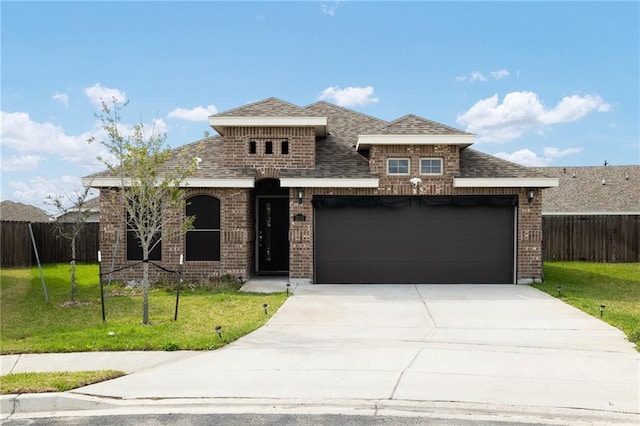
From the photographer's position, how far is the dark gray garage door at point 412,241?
615 inches

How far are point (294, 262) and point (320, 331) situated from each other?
242 inches

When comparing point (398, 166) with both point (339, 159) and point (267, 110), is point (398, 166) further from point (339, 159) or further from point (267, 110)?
point (267, 110)

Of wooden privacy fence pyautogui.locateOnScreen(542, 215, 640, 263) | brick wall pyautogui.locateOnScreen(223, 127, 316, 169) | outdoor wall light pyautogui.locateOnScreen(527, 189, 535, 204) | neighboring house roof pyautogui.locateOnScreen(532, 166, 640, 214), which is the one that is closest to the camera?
Answer: outdoor wall light pyautogui.locateOnScreen(527, 189, 535, 204)

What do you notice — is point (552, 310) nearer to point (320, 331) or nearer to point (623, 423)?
point (320, 331)

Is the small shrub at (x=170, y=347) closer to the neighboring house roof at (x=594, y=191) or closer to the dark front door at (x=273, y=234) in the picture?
the dark front door at (x=273, y=234)

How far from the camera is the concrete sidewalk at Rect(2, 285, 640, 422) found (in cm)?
607

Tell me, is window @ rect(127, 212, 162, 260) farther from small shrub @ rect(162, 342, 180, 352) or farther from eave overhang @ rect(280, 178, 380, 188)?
small shrub @ rect(162, 342, 180, 352)

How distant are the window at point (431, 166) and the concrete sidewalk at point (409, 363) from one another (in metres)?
5.33

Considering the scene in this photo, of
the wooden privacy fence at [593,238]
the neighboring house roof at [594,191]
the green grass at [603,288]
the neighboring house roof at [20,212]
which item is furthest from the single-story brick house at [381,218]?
the neighboring house roof at [20,212]

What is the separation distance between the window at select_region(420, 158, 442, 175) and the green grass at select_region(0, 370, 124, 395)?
10930 millimetres

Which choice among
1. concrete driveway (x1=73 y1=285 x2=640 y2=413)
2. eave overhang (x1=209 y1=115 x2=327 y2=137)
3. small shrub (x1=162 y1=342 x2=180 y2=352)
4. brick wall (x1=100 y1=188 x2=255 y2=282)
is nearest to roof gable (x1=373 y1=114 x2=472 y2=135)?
eave overhang (x1=209 y1=115 x2=327 y2=137)

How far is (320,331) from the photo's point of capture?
9484 mm

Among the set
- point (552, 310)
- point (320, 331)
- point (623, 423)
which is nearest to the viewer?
point (623, 423)

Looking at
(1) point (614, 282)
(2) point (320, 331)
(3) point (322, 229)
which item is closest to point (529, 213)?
(1) point (614, 282)
